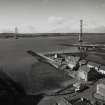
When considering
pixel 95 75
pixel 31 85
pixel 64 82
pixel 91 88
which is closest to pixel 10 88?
pixel 31 85

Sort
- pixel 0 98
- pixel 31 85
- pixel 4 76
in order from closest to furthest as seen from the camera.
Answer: pixel 0 98 → pixel 31 85 → pixel 4 76

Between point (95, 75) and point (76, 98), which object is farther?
point (95, 75)

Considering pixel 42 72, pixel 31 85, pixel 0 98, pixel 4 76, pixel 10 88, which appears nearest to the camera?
pixel 0 98

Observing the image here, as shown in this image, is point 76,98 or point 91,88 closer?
point 76,98

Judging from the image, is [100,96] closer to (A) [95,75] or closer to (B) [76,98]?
(B) [76,98]

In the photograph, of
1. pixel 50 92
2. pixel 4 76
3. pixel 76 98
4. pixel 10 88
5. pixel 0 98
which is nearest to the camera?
pixel 76 98

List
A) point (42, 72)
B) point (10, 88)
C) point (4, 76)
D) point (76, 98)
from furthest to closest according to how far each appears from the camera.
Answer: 1. point (42, 72)
2. point (4, 76)
3. point (10, 88)
4. point (76, 98)

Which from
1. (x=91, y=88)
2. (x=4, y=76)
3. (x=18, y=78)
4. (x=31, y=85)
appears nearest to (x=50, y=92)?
(x=31, y=85)

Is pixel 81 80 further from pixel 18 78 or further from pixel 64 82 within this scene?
pixel 18 78

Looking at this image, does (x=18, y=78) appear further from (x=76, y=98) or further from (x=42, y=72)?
(x=76, y=98)
